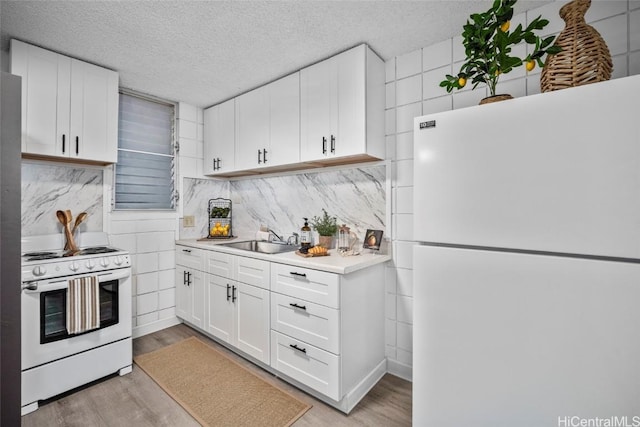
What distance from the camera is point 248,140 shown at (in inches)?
105

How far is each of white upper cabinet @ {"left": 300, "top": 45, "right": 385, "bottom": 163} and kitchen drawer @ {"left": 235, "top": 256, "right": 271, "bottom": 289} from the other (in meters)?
0.88

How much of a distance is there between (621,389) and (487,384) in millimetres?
352

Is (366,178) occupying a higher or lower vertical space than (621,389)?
higher

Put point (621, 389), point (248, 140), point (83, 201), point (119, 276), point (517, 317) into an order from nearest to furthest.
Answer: point (621, 389) < point (517, 317) < point (119, 276) < point (83, 201) < point (248, 140)

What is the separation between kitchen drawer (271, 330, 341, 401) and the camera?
5.47 feet

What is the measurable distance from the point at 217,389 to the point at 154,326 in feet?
4.37

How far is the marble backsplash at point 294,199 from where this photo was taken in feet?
7.36

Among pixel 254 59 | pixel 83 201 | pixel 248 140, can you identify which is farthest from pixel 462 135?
pixel 83 201

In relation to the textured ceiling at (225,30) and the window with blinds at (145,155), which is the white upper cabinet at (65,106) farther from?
the window with blinds at (145,155)

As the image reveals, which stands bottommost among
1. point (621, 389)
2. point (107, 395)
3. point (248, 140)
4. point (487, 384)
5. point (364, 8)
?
point (107, 395)

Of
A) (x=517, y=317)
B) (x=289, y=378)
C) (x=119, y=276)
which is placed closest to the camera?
(x=517, y=317)

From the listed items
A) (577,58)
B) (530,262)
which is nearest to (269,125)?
(577,58)

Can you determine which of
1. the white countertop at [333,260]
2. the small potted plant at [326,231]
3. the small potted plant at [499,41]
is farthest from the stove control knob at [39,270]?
the small potted plant at [499,41]

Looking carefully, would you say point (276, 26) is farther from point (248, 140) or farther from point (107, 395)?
point (107, 395)
